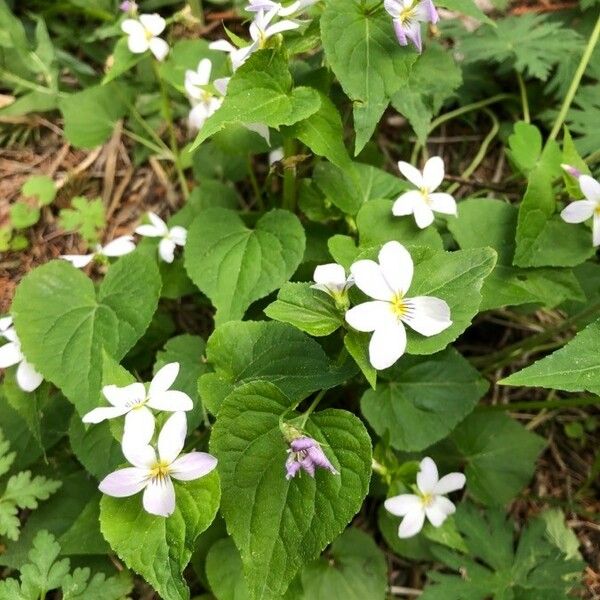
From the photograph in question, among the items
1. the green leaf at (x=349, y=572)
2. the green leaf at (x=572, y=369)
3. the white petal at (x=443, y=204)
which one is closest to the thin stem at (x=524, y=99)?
the white petal at (x=443, y=204)

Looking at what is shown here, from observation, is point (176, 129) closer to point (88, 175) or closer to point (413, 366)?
point (88, 175)

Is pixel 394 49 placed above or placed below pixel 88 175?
above

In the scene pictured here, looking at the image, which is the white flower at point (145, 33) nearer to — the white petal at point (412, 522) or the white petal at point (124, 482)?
the white petal at point (124, 482)

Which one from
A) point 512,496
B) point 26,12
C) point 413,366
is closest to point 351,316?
point 413,366

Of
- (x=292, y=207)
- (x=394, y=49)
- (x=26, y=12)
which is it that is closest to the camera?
(x=394, y=49)

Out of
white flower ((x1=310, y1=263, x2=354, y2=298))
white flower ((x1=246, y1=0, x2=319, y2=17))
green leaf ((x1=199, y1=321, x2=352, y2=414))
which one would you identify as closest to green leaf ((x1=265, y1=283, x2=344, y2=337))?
white flower ((x1=310, y1=263, x2=354, y2=298))

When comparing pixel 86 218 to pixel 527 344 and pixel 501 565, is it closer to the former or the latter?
pixel 527 344

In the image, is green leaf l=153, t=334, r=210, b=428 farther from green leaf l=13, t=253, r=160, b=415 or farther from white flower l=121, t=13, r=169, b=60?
white flower l=121, t=13, r=169, b=60
